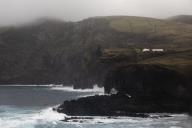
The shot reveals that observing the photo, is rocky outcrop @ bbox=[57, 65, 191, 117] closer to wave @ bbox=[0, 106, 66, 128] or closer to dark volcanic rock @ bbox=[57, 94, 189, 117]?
dark volcanic rock @ bbox=[57, 94, 189, 117]

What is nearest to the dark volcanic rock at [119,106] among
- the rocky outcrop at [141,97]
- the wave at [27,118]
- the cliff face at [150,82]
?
the rocky outcrop at [141,97]

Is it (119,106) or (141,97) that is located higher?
Result: (141,97)

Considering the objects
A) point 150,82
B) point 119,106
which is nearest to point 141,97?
point 150,82

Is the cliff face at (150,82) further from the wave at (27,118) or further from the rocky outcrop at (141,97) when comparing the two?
the wave at (27,118)

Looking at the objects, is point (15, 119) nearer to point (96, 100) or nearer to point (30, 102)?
point (96, 100)

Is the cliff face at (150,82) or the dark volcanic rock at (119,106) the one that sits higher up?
the cliff face at (150,82)

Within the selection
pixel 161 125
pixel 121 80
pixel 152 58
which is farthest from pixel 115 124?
pixel 152 58

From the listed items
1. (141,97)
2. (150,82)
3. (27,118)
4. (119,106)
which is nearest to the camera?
(27,118)

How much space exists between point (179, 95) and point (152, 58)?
40595mm

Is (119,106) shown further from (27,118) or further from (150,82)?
(27,118)

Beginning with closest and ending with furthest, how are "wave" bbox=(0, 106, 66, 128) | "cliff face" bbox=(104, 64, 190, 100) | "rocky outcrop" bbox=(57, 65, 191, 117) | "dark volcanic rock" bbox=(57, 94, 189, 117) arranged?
1. "wave" bbox=(0, 106, 66, 128)
2. "dark volcanic rock" bbox=(57, 94, 189, 117)
3. "rocky outcrop" bbox=(57, 65, 191, 117)
4. "cliff face" bbox=(104, 64, 190, 100)

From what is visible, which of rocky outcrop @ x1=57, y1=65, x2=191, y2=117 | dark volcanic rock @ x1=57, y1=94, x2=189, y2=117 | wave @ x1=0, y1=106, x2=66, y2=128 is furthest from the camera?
rocky outcrop @ x1=57, y1=65, x2=191, y2=117

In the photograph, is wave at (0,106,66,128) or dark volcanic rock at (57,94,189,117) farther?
dark volcanic rock at (57,94,189,117)

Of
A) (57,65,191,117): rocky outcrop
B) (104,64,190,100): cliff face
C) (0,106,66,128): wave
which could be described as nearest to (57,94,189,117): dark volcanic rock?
(57,65,191,117): rocky outcrop
